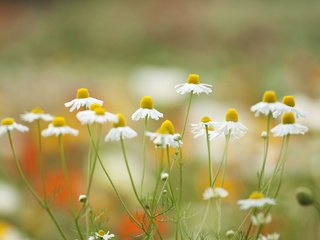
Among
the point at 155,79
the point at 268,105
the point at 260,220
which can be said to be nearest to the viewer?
the point at 260,220

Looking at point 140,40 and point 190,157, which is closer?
point 190,157

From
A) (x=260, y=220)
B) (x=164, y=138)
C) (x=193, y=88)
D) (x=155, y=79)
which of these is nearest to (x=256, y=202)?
(x=260, y=220)

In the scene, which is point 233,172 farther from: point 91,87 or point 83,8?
point 83,8

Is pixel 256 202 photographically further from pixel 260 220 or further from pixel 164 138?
pixel 164 138

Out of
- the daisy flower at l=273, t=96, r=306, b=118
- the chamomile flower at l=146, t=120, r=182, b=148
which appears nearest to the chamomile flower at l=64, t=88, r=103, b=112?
the chamomile flower at l=146, t=120, r=182, b=148

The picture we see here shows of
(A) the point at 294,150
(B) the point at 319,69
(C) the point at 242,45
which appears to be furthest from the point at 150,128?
(C) the point at 242,45

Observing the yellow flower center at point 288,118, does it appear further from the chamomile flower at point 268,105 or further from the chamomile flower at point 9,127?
the chamomile flower at point 9,127
